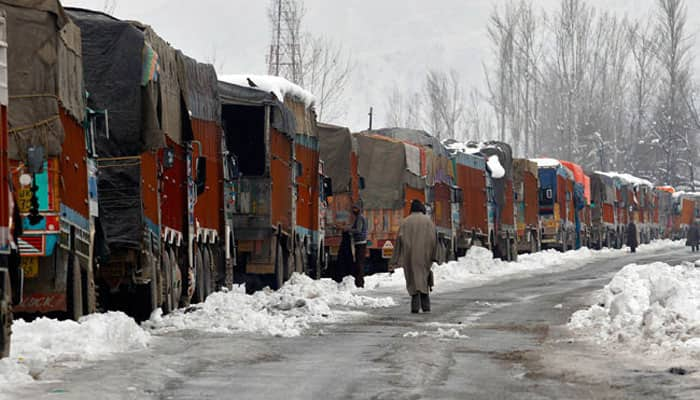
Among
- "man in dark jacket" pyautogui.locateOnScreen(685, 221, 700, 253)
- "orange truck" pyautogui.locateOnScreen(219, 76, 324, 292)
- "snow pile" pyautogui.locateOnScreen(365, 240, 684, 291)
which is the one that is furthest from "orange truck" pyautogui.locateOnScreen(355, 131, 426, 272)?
"man in dark jacket" pyautogui.locateOnScreen(685, 221, 700, 253)

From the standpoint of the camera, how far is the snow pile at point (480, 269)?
3438cm

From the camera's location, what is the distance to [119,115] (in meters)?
18.0

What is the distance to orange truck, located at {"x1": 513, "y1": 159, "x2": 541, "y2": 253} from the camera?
186 feet

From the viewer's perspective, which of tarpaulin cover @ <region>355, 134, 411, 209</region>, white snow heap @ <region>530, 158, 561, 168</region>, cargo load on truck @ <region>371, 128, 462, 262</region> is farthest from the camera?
white snow heap @ <region>530, 158, 561, 168</region>

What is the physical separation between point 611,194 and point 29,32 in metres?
66.3

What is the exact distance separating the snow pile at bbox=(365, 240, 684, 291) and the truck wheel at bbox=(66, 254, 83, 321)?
1584 cm

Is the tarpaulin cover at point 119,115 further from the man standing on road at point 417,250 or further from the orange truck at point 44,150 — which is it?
the man standing on road at point 417,250

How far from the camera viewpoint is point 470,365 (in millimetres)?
13320

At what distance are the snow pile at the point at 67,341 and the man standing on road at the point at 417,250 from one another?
23.1ft

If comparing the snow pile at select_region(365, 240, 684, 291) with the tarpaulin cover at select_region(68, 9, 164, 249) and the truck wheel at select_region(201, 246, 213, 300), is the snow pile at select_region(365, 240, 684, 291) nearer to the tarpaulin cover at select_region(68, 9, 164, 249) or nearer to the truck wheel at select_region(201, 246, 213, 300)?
the truck wheel at select_region(201, 246, 213, 300)

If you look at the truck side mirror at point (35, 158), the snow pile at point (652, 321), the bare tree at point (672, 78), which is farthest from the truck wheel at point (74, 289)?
the bare tree at point (672, 78)

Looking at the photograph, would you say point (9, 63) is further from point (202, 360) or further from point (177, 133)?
point (177, 133)

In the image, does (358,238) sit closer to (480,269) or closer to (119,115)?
(119,115)

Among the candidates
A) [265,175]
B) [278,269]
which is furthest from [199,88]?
[278,269]
